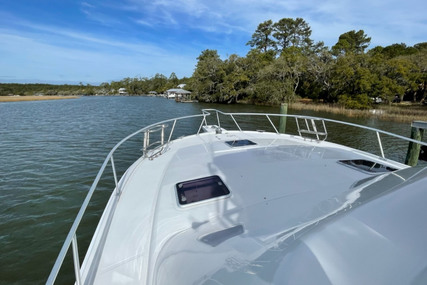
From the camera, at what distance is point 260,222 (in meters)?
1.79

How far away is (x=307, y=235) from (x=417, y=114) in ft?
81.7

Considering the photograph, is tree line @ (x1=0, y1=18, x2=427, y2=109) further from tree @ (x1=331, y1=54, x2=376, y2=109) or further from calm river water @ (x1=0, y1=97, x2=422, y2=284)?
calm river water @ (x1=0, y1=97, x2=422, y2=284)

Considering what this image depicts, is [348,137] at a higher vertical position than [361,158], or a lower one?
lower

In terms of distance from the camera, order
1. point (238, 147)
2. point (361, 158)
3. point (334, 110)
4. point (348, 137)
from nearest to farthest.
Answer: point (361, 158), point (238, 147), point (348, 137), point (334, 110)

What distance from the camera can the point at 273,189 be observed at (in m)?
2.30

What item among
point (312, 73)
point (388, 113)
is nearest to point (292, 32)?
point (312, 73)

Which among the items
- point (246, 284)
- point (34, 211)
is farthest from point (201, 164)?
point (34, 211)

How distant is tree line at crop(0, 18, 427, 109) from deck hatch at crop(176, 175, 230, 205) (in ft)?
89.5

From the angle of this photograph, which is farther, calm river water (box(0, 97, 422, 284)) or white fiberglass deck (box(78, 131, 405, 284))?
calm river water (box(0, 97, 422, 284))

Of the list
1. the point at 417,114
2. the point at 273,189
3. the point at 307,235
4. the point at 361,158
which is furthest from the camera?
the point at 417,114

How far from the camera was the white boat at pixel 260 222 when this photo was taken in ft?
2.82

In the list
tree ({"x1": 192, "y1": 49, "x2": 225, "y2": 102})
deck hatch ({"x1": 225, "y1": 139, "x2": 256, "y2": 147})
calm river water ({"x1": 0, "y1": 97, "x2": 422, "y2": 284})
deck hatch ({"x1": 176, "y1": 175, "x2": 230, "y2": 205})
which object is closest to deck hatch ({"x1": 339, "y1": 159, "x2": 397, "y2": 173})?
deck hatch ({"x1": 225, "y1": 139, "x2": 256, "y2": 147})

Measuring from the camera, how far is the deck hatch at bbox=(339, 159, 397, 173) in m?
2.96

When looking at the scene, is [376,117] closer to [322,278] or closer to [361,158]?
[361,158]
